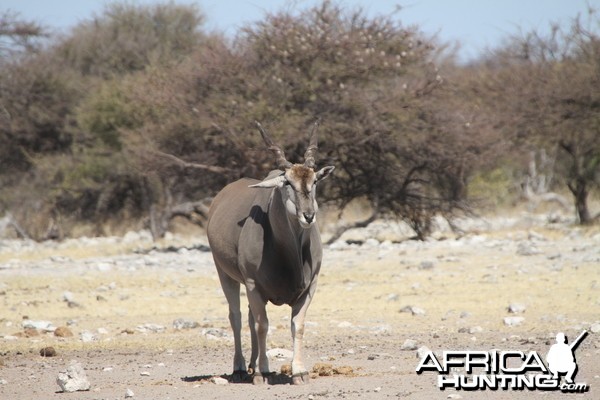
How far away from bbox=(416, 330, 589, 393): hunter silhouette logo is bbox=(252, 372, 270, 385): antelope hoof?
1284mm

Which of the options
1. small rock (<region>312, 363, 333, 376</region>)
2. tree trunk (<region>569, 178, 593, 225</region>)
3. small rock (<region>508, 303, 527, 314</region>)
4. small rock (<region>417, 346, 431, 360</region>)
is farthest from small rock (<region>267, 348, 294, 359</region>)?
tree trunk (<region>569, 178, 593, 225</region>)

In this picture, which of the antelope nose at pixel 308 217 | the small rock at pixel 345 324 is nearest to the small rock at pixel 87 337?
the small rock at pixel 345 324

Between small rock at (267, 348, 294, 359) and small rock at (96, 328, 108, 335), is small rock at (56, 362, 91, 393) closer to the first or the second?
small rock at (267, 348, 294, 359)

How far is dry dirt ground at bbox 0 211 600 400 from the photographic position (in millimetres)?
9531

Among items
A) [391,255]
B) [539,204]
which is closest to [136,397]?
[391,255]

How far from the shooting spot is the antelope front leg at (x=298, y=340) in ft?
30.6

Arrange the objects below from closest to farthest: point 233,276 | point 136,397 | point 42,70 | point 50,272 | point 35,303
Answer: point 136,397 → point 233,276 → point 35,303 → point 50,272 → point 42,70

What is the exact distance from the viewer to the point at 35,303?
1673 cm

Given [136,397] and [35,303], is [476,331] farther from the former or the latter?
[35,303]

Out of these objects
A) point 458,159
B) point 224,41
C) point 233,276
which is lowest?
point 233,276

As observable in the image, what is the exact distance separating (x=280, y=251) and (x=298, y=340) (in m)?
0.78

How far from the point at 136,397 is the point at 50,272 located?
Result: 41.3 feet

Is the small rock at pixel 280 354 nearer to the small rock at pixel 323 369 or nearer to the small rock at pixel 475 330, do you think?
the small rock at pixel 323 369

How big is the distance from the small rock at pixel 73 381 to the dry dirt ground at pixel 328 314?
0.33 ft
